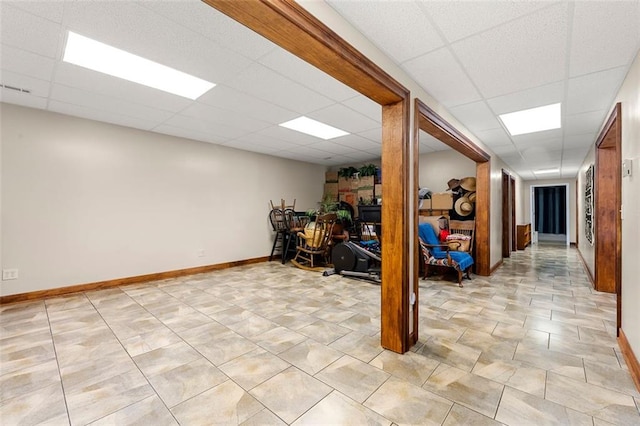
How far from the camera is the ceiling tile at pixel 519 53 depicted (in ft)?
5.84

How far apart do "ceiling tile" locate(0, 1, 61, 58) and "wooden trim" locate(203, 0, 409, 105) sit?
166 cm

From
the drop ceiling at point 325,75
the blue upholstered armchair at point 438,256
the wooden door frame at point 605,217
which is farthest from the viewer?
the blue upholstered armchair at point 438,256

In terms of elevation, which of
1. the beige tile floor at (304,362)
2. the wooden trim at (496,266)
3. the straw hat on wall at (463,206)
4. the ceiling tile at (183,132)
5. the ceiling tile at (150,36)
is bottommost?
the beige tile floor at (304,362)

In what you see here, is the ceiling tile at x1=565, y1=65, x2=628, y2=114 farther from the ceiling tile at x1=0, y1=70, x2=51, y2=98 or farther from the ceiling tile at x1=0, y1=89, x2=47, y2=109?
the ceiling tile at x1=0, y1=89, x2=47, y2=109

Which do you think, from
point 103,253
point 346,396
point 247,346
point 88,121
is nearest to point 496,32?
point 346,396

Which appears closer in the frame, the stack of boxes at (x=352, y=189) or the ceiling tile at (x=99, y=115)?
the ceiling tile at (x=99, y=115)

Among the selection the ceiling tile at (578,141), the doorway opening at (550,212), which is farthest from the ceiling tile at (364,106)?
the doorway opening at (550,212)

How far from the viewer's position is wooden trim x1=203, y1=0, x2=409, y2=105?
1.32 m

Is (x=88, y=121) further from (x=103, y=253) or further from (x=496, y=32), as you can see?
(x=496, y=32)

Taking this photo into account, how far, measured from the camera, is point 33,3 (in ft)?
5.79

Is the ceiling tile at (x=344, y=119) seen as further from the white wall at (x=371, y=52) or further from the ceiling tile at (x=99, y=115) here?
the ceiling tile at (x=99, y=115)

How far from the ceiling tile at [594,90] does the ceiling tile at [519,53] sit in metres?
0.30

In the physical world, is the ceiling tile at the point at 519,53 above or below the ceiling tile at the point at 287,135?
below

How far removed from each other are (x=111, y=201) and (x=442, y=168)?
6193mm
